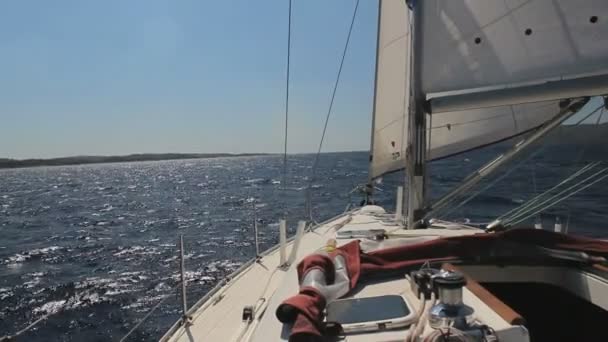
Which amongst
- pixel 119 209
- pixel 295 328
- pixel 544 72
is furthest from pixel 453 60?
pixel 119 209

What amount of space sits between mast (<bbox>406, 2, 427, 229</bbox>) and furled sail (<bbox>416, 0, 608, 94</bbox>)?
0.06 metres

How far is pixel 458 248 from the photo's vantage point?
279 centimetres

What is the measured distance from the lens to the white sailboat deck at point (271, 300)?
1862mm

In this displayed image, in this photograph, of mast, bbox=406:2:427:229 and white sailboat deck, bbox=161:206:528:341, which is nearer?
white sailboat deck, bbox=161:206:528:341

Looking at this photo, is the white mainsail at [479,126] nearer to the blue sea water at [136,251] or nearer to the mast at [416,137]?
the mast at [416,137]

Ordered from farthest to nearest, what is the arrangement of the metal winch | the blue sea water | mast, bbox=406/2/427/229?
the blue sea water → mast, bbox=406/2/427/229 → the metal winch

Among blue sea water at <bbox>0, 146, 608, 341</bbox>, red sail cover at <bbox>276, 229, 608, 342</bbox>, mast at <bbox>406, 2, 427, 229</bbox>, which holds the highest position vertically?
mast at <bbox>406, 2, 427, 229</bbox>

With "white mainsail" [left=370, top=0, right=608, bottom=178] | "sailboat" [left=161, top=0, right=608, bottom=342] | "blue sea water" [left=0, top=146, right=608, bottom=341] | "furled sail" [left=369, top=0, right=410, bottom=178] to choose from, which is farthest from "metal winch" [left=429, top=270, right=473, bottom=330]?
"furled sail" [left=369, top=0, right=410, bottom=178]

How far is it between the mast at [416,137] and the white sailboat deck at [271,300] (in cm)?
39

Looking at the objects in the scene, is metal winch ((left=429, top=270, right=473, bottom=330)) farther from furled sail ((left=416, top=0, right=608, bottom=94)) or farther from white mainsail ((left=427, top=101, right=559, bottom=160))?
white mainsail ((left=427, top=101, right=559, bottom=160))

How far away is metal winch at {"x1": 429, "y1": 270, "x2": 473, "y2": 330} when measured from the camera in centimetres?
166

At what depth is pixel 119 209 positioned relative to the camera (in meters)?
29.4

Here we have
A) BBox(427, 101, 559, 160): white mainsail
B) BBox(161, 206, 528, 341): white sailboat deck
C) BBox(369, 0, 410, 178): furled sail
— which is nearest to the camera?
BBox(161, 206, 528, 341): white sailboat deck

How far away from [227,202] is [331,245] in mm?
26566
